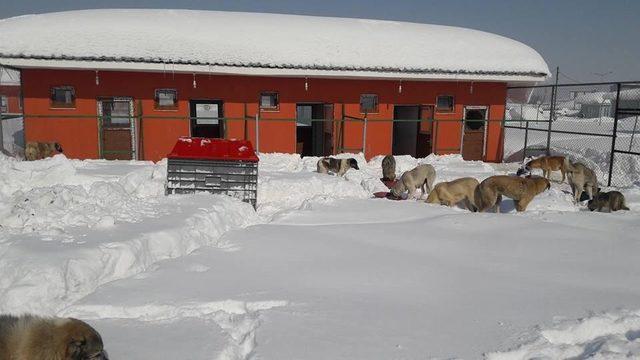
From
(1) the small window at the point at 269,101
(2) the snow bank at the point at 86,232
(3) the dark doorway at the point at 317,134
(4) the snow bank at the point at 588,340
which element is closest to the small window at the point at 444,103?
(3) the dark doorway at the point at 317,134

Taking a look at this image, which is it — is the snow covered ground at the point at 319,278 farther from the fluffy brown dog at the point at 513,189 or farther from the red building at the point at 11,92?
the red building at the point at 11,92

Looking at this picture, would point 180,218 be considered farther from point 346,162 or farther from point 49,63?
point 49,63

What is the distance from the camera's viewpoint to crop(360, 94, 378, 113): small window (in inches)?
757

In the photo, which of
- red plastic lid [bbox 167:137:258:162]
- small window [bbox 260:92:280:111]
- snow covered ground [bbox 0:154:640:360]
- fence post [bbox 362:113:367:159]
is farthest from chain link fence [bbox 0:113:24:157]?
fence post [bbox 362:113:367:159]

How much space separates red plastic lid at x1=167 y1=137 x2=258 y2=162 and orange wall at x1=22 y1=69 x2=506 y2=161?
20.4 feet

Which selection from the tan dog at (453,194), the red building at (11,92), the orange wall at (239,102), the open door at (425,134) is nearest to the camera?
the tan dog at (453,194)

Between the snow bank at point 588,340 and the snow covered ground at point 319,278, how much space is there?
15 mm

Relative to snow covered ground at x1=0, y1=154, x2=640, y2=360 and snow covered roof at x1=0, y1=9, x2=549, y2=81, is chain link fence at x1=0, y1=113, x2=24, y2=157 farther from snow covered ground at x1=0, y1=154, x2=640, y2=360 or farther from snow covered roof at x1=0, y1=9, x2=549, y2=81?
snow covered ground at x1=0, y1=154, x2=640, y2=360

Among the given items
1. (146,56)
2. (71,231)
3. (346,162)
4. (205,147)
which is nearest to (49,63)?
(146,56)

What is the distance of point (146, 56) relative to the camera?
16.3 meters

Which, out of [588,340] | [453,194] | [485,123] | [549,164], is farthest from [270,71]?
[588,340]

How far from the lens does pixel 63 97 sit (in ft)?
55.4

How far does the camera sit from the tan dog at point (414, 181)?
41.4 feet

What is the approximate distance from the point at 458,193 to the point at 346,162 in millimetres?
4420
